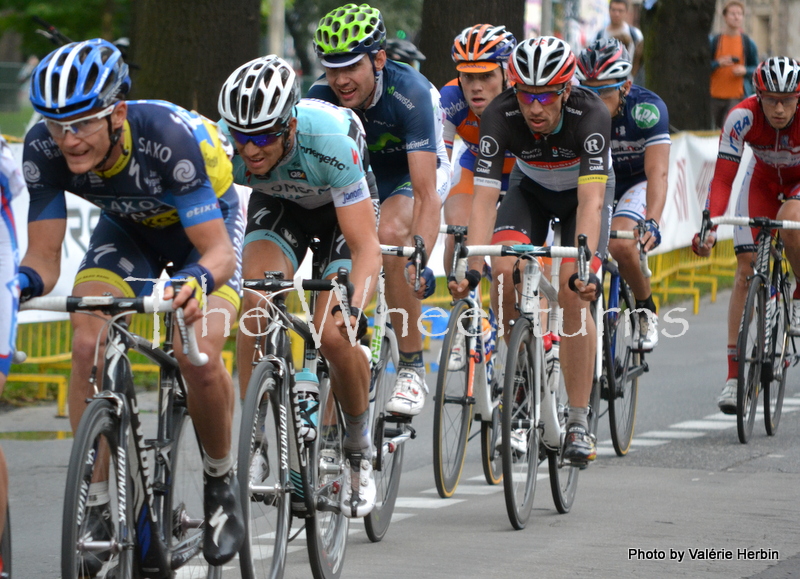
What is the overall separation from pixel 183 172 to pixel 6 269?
2.66ft

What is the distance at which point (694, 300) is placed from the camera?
49.0 feet

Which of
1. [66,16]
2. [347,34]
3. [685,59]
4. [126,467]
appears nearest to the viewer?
[126,467]

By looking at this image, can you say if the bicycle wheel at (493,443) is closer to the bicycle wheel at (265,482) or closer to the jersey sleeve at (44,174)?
the bicycle wheel at (265,482)

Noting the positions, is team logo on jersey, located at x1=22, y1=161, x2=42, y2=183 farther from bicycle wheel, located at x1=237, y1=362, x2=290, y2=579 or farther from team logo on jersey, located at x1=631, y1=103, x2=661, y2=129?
team logo on jersey, located at x1=631, y1=103, x2=661, y2=129

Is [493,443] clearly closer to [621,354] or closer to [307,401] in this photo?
[621,354]

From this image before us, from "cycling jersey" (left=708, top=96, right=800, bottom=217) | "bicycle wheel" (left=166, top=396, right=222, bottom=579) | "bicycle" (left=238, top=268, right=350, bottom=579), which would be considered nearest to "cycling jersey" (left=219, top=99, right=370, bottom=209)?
"bicycle" (left=238, top=268, right=350, bottom=579)

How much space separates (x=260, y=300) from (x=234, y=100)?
0.78m

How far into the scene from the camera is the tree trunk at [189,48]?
35.0 ft

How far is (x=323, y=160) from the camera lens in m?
5.34

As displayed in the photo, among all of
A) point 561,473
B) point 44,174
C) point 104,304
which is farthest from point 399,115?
point 104,304

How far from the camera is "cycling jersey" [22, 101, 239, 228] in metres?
4.55

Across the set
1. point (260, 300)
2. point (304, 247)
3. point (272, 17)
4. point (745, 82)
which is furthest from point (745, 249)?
point (272, 17)

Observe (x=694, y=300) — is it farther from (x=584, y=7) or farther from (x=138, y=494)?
(x=138, y=494)

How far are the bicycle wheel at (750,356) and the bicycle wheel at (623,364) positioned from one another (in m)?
0.65
